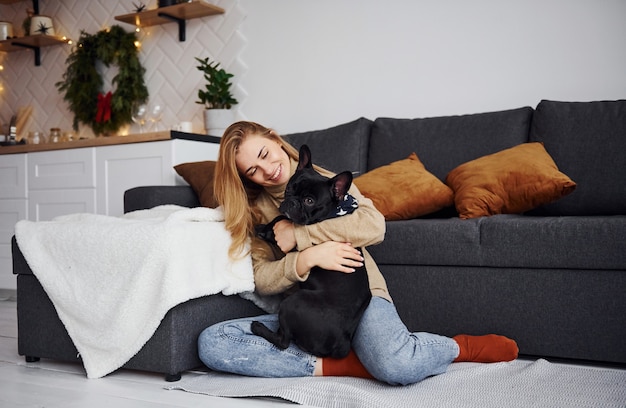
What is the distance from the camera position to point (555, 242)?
6.46ft

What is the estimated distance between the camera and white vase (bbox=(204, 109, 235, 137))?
3631 millimetres

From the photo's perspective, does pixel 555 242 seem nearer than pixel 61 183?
Yes

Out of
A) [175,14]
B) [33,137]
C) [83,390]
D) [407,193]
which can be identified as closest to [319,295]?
[83,390]

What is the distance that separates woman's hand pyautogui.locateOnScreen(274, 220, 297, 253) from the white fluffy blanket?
5.8 inches

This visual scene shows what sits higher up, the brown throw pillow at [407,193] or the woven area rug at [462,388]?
the brown throw pillow at [407,193]

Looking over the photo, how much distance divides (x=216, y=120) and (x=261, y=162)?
187 cm

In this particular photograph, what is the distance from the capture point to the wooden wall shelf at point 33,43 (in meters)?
4.38

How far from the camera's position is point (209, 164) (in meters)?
2.89

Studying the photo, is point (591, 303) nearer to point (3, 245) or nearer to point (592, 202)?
point (592, 202)

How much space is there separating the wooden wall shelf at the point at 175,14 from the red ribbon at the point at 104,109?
0.51 meters

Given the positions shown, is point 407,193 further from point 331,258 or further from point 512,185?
point 331,258

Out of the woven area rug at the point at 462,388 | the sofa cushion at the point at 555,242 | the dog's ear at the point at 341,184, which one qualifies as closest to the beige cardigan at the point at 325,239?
the dog's ear at the point at 341,184

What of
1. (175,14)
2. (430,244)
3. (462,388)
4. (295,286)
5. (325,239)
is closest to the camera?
(462,388)

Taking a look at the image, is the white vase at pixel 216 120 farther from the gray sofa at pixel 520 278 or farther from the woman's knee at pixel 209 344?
the woman's knee at pixel 209 344
